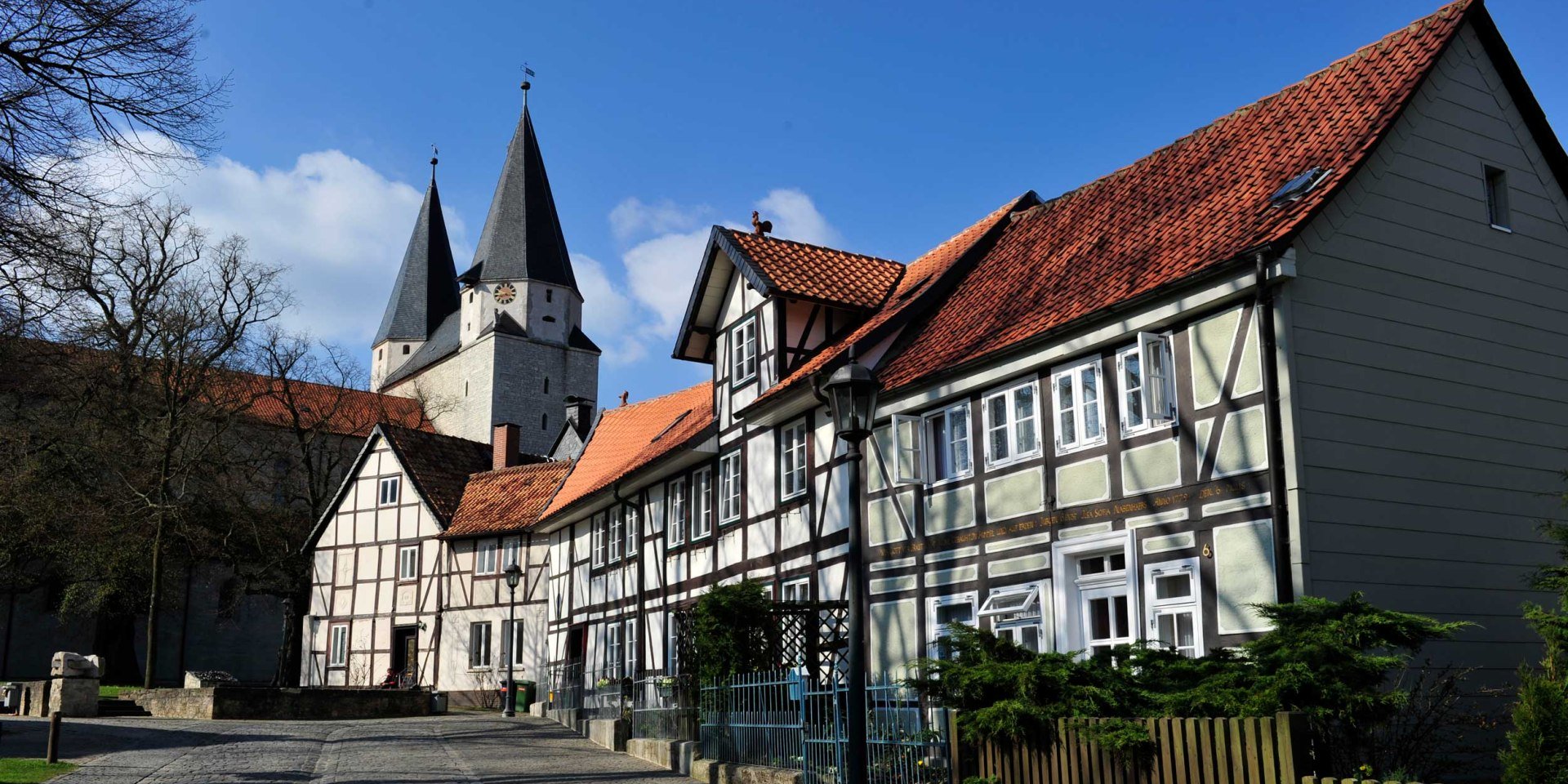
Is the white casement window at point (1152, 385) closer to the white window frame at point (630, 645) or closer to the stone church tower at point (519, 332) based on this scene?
the white window frame at point (630, 645)

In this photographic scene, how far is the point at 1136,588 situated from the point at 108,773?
1206 centimetres

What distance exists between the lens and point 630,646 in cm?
3031

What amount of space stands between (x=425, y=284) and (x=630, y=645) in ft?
238

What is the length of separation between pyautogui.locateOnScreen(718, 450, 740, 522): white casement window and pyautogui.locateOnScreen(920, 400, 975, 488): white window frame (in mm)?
6629

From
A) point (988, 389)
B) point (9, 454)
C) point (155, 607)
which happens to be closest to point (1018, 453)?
point (988, 389)

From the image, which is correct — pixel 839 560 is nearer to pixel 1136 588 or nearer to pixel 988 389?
pixel 988 389

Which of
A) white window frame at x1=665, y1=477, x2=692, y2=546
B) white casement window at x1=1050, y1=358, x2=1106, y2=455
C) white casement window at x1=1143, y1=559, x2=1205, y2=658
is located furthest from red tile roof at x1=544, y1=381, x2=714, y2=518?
white casement window at x1=1143, y1=559, x2=1205, y2=658

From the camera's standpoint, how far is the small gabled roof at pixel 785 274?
75.0 feet

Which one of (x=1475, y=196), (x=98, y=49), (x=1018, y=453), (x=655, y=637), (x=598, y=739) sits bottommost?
(x=598, y=739)

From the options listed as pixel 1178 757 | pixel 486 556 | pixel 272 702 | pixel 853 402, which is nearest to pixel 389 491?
pixel 486 556

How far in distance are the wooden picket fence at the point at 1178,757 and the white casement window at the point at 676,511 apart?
15462 millimetres

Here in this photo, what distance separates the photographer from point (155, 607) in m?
36.8

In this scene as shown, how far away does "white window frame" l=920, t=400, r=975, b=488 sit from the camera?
56.2ft

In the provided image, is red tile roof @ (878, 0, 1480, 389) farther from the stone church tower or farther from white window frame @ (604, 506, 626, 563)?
the stone church tower
